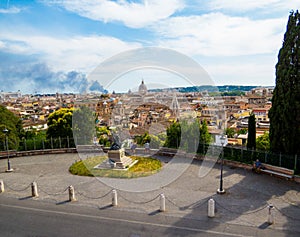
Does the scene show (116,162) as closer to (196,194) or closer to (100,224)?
(196,194)

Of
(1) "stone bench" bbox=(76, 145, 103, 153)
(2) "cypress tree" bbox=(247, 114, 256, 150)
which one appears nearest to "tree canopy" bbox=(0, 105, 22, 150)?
(1) "stone bench" bbox=(76, 145, 103, 153)

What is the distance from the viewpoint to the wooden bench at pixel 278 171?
41.7ft

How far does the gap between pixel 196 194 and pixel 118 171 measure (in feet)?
17.0

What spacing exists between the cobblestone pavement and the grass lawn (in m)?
0.63

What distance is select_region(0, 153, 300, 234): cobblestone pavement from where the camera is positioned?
9274 mm

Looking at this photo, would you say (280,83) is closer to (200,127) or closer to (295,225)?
(200,127)

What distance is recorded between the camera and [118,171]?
14773 millimetres

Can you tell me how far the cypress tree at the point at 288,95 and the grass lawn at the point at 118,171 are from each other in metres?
6.98

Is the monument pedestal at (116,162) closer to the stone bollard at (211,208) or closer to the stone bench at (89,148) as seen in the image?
the stone bench at (89,148)

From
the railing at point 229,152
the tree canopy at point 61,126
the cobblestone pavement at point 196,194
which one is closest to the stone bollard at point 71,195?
the cobblestone pavement at point 196,194

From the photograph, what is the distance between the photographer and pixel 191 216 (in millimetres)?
9219

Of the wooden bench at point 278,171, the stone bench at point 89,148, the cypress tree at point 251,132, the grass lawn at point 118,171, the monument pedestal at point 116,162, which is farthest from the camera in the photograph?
the stone bench at point 89,148

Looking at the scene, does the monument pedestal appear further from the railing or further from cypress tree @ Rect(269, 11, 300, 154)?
cypress tree @ Rect(269, 11, 300, 154)

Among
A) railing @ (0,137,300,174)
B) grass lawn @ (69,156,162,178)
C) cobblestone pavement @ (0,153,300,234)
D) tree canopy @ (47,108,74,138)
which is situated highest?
tree canopy @ (47,108,74,138)
